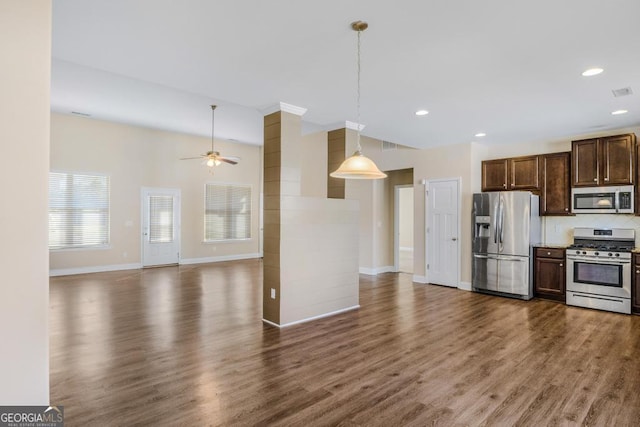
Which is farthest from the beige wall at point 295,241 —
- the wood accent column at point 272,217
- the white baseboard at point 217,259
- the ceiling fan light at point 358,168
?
the white baseboard at point 217,259

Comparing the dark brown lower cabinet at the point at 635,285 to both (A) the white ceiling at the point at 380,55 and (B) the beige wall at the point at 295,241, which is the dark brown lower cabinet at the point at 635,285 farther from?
(B) the beige wall at the point at 295,241

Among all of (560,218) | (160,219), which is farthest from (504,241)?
(160,219)

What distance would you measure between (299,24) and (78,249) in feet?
25.6

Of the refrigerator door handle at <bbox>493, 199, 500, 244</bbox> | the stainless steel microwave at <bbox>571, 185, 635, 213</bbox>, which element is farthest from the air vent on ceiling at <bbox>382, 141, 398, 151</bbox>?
the stainless steel microwave at <bbox>571, 185, 635, 213</bbox>

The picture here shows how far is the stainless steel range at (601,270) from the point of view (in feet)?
17.1

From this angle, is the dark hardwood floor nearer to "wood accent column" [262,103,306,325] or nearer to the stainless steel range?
the stainless steel range

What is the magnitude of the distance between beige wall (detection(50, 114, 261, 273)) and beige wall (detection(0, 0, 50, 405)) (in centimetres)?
753

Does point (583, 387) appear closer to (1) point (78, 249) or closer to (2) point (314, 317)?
(2) point (314, 317)

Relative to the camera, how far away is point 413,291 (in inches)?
264

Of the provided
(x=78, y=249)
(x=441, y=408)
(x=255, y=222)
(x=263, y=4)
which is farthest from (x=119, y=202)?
(x=441, y=408)

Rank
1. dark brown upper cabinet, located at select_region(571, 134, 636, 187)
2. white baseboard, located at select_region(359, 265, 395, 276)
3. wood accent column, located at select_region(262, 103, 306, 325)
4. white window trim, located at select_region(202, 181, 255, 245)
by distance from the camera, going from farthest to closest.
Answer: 1. white window trim, located at select_region(202, 181, 255, 245)
2. white baseboard, located at select_region(359, 265, 395, 276)
3. dark brown upper cabinet, located at select_region(571, 134, 636, 187)
4. wood accent column, located at select_region(262, 103, 306, 325)

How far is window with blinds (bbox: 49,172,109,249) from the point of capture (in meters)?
7.71

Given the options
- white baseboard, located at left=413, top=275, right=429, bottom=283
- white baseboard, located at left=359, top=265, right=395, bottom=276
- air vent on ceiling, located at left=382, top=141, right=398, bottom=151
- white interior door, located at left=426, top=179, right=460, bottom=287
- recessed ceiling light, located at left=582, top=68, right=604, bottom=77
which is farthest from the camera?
white baseboard, located at left=359, top=265, right=395, bottom=276

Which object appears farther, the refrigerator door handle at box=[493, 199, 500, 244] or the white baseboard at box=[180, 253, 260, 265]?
the white baseboard at box=[180, 253, 260, 265]
